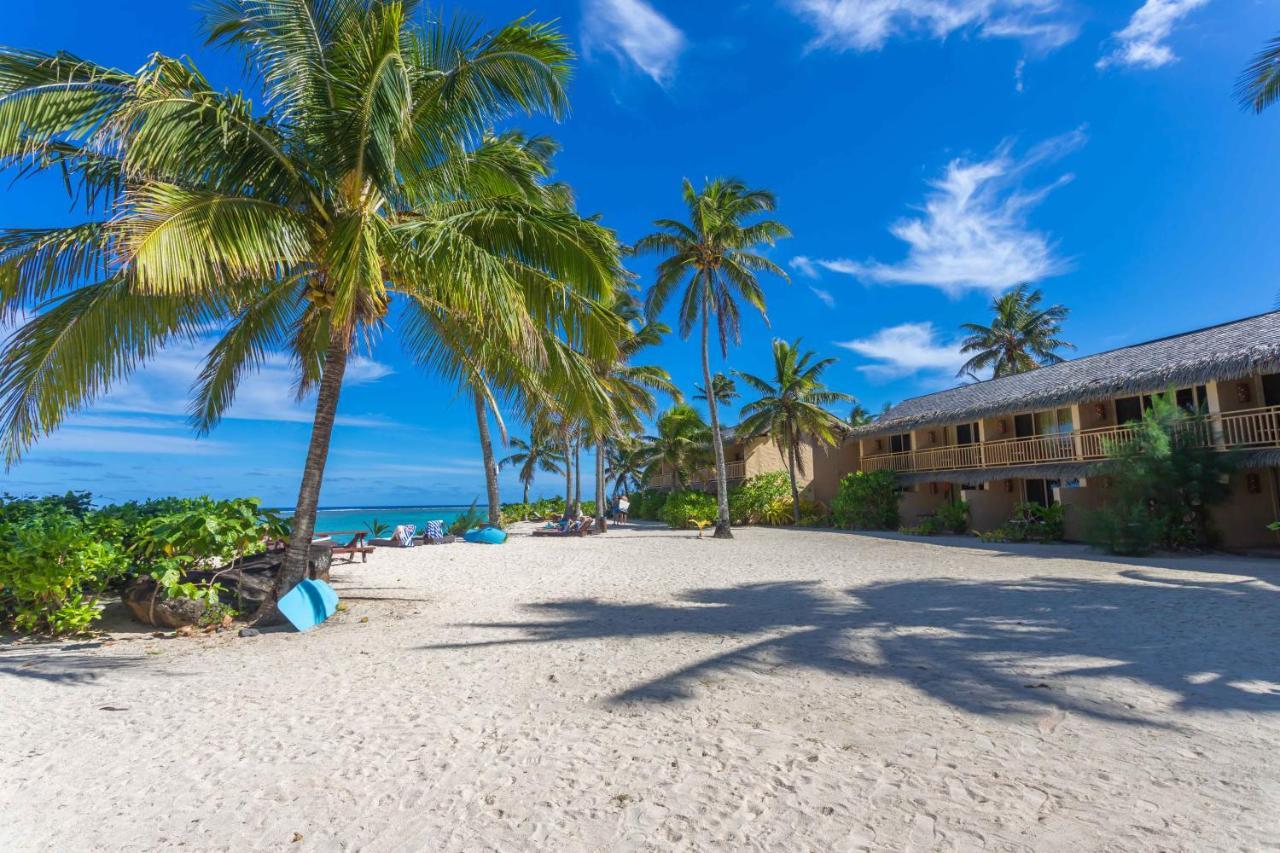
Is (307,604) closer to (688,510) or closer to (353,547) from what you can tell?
(353,547)

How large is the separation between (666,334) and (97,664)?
72.9ft

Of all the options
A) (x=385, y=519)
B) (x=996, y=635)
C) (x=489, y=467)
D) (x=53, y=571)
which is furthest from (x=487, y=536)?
(x=385, y=519)

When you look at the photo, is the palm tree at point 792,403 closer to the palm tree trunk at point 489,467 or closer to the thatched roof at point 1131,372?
the thatched roof at point 1131,372

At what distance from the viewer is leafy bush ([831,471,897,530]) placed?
2286 centimetres

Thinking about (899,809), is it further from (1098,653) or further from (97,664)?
(97,664)

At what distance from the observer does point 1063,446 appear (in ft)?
57.1

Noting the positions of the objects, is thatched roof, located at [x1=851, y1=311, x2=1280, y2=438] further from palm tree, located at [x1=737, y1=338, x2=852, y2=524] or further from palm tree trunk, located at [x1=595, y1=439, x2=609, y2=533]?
palm tree trunk, located at [x1=595, y1=439, x2=609, y2=533]

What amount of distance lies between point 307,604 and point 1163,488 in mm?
15186

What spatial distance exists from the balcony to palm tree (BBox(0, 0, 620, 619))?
1347 cm

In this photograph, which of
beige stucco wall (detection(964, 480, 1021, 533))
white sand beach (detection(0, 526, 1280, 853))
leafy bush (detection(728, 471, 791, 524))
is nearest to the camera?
white sand beach (detection(0, 526, 1280, 853))

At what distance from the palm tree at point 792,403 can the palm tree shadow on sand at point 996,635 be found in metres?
15.7

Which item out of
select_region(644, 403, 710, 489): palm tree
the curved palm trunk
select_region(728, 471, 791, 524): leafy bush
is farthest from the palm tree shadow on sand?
select_region(644, 403, 710, 489): palm tree

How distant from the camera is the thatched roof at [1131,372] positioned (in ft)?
42.8

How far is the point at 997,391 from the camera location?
2091 centimetres
